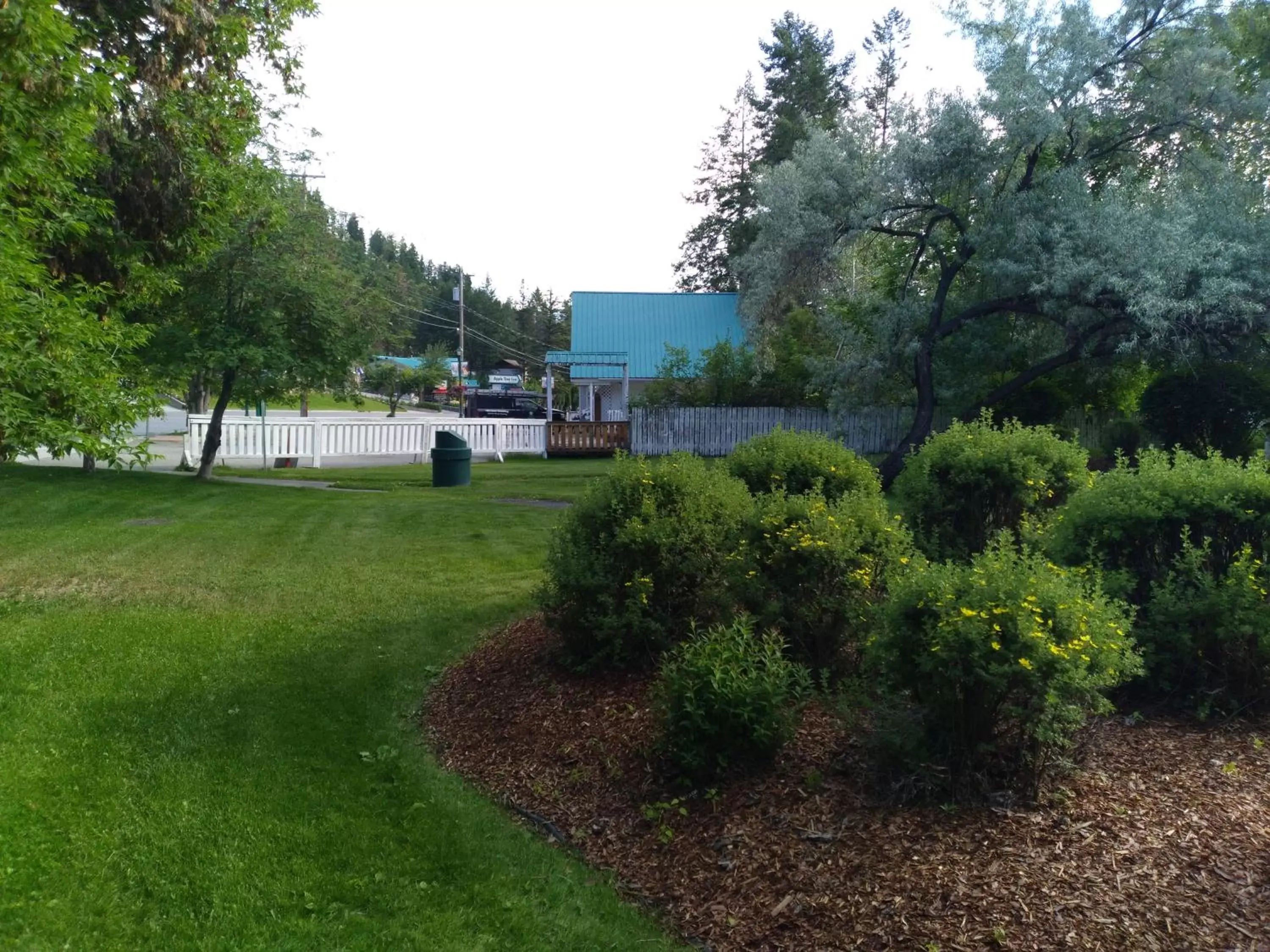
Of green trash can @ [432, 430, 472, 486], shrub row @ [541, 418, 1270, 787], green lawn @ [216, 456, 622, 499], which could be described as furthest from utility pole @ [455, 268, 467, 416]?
shrub row @ [541, 418, 1270, 787]

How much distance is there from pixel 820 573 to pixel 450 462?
46.0 feet

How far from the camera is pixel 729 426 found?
26266 millimetres

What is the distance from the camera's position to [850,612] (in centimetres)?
520

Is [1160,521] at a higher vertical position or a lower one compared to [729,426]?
lower

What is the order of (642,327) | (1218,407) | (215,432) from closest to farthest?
(1218,407)
(215,432)
(642,327)

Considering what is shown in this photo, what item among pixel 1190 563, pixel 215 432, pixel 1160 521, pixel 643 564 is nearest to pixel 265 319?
Answer: pixel 215 432

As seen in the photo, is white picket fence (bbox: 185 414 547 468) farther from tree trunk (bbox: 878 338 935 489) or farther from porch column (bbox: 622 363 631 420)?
tree trunk (bbox: 878 338 935 489)

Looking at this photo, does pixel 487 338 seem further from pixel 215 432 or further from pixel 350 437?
pixel 215 432

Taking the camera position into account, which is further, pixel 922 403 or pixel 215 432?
pixel 215 432

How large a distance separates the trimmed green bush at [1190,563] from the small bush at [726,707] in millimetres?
1681

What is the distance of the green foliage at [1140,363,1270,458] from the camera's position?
15.0 m

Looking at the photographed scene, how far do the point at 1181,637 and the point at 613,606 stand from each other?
9.81 ft

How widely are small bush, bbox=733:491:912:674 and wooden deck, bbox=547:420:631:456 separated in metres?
22.0

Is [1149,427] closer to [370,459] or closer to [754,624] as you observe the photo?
[754,624]
